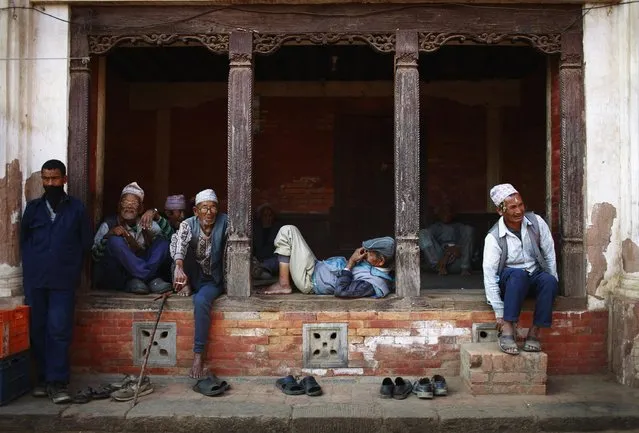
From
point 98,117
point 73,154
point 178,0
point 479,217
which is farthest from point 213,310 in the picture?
point 479,217

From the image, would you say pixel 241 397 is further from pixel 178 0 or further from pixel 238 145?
pixel 178 0

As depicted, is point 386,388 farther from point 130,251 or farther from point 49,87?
point 49,87

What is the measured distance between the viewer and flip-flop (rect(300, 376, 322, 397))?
5.22 metres

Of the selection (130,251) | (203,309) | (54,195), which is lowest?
(203,309)

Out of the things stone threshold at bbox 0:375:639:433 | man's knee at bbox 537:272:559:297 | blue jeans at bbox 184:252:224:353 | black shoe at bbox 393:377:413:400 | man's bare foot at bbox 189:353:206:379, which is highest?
man's knee at bbox 537:272:559:297

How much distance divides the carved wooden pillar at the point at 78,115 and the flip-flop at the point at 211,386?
2.11m

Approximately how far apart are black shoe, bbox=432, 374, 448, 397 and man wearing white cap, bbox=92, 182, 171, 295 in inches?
110

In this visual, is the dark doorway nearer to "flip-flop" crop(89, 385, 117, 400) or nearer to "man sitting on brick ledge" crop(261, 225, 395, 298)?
"man sitting on brick ledge" crop(261, 225, 395, 298)

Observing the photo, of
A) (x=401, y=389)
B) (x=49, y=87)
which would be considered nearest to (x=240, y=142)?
(x=49, y=87)

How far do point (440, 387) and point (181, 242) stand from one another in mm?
2812

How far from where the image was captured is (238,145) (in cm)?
581

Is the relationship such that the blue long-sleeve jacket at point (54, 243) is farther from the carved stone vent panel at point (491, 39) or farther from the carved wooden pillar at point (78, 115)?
the carved stone vent panel at point (491, 39)

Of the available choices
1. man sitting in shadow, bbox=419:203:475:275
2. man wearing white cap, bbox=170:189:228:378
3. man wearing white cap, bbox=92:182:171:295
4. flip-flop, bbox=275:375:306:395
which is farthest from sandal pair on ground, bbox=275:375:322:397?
man sitting in shadow, bbox=419:203:475:275

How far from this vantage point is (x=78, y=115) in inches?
229
